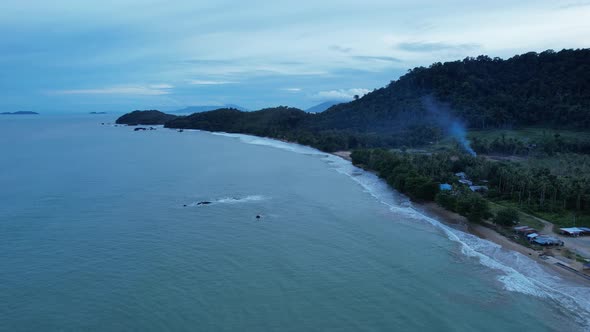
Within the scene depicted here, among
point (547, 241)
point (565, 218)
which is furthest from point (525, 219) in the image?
point (547, 241)

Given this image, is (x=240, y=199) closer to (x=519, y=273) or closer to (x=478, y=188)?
(x=478, y=188)

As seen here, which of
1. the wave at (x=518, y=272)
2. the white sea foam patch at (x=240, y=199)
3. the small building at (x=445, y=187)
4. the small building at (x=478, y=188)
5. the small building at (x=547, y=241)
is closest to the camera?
the wave at (x=518, y=272)

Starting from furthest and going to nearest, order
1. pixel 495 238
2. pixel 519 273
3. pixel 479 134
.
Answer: pixel 479 134
pixel 495 238
pixel 519 273

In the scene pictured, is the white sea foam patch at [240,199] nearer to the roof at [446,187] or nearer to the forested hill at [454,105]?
the roof at [446,187]

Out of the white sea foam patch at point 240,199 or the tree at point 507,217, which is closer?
the tree at point 507,217

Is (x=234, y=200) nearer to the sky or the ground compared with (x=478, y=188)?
nearer to the ground

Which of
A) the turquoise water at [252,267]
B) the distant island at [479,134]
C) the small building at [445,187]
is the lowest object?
the turquoise water at [252,267]

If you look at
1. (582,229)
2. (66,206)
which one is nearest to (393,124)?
(582,229)

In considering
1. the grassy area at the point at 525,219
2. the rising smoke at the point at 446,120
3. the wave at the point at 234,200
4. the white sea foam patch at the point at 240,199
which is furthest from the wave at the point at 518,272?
the rising smoke at the point at 446,120
